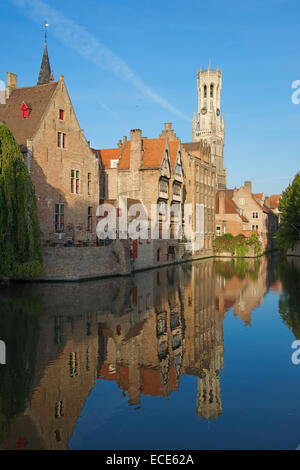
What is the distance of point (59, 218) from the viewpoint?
33094 mm

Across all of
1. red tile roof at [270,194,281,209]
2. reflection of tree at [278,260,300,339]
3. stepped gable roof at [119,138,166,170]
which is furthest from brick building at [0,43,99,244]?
red tile roof at [270,194,281,209]

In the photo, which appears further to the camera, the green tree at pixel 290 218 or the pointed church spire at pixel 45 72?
the green tree at pixel 290 218

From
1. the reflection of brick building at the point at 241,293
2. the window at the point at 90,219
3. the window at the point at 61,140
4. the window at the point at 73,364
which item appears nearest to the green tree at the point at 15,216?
the window at the point at 61,140

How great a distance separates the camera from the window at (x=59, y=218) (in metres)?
32.9

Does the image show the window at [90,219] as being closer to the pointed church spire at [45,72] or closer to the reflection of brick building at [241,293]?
the reflection of brick building at [241,293]

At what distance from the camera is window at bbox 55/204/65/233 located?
32938 mm

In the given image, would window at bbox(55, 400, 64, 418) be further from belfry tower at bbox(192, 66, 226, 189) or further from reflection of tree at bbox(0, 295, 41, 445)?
belfry tower at bbox(192, 66, 226, 189)

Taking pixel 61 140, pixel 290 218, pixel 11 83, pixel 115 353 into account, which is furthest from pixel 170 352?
pixel 290 218

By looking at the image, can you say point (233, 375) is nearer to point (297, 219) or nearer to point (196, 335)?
point (196, 335)

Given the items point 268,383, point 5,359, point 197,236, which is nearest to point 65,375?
point 5,359

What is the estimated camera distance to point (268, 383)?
10.6 metres

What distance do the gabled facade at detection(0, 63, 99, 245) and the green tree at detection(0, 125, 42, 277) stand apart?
4118 mm

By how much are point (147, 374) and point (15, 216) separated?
1731 centimetres

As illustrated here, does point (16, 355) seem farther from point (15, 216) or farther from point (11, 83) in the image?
point (11, 83)
